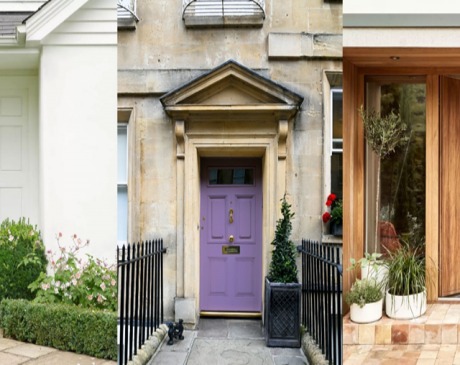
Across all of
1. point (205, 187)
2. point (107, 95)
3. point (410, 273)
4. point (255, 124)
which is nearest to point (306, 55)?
point (255, 124)

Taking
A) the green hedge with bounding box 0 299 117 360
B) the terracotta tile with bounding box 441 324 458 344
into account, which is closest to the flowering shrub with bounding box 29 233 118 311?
the green hedge with bounding box 0 299 117 360

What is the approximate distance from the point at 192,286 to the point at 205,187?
33 cm

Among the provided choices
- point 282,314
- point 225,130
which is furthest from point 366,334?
point 225,130

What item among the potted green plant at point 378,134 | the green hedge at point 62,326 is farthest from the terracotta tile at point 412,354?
the green hedge at point 62,326

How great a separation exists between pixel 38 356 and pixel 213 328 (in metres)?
1.65

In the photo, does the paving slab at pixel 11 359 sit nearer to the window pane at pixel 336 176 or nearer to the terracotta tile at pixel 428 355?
the window pane at pixel 336 176

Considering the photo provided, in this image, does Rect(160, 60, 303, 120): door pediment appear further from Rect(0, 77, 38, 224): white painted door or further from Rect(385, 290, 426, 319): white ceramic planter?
Rect(0, 77, 38, 224): white painted door

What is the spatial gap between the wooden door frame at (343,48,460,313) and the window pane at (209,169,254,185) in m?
1.03

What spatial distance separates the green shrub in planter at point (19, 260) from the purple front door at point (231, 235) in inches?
74.9

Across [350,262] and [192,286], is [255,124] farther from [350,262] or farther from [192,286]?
[350,262]

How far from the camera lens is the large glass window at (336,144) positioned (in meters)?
1.31

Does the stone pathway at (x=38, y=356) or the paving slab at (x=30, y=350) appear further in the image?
the paving slab at (x=30, y=350)

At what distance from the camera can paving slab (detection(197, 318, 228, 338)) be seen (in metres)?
1.44

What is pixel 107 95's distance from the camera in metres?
2.37
